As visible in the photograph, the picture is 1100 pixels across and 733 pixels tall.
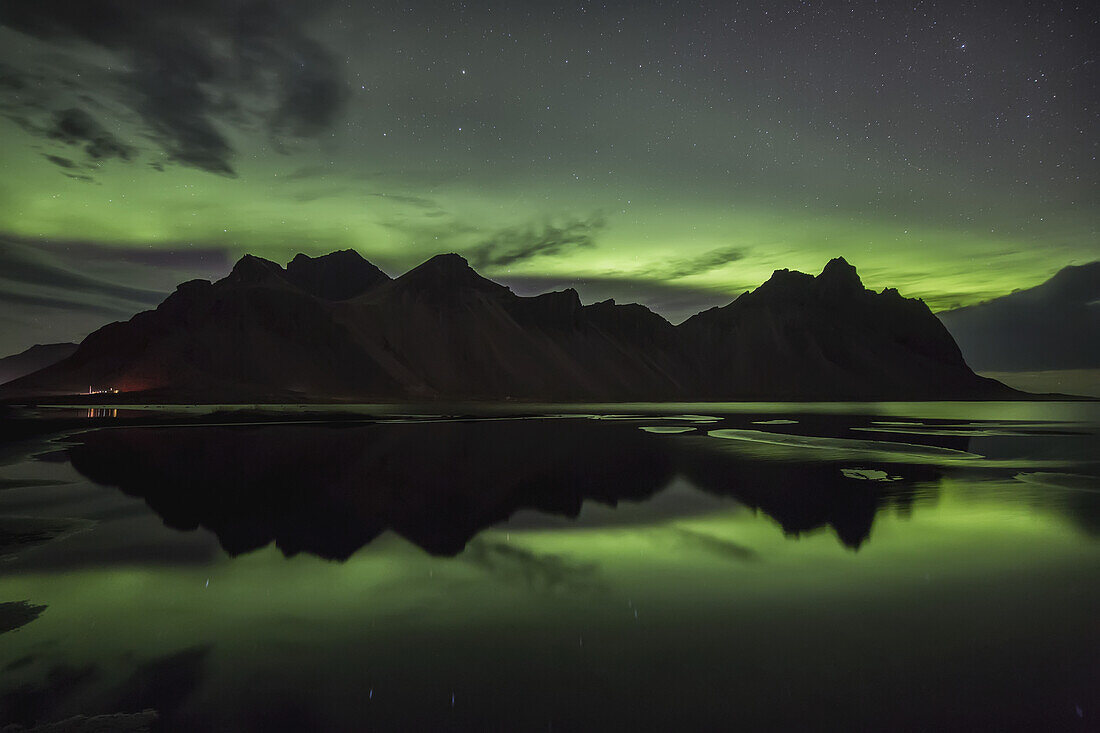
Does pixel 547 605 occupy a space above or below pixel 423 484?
above

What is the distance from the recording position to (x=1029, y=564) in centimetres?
1391

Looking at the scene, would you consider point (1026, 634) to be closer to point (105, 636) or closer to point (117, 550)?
point (105, 636)

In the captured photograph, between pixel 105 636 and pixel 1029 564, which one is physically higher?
pixel 105 636

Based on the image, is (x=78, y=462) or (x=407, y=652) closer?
(x=407, y=652)

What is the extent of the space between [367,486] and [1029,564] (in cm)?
2072

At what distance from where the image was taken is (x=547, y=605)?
36.6 feet

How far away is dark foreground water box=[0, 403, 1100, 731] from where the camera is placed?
291 inches

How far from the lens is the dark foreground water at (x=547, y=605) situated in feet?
24.2

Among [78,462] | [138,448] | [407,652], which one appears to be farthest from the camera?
[138,448]

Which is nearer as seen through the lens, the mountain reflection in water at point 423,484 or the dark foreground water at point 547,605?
the dark foreground water at point 547,605

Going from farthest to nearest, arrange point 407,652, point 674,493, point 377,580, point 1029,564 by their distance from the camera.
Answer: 1. point 674,493
2. point 1029,564
3. point 377,580
4. point 407,652

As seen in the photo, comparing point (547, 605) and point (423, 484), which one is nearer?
point (547, 605)

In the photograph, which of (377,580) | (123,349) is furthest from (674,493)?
→ (123,349)

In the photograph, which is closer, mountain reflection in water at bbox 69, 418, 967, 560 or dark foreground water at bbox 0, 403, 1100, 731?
dark foreground water at bbox 0, 403, 1100, 731
